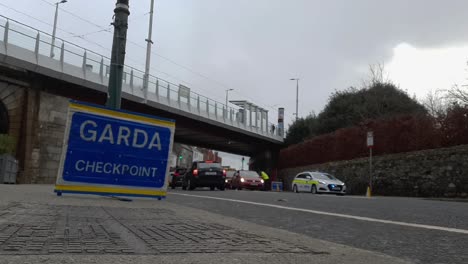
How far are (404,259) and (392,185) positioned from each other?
73.0 ft

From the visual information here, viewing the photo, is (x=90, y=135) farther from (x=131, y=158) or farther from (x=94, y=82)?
(x=94, y=82)

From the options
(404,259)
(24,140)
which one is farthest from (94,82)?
(404,259)

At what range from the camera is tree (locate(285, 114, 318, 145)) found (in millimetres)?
52156

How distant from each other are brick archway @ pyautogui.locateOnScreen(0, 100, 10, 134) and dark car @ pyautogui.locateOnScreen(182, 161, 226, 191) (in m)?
10.8

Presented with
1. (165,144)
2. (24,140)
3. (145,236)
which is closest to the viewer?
(145,236)

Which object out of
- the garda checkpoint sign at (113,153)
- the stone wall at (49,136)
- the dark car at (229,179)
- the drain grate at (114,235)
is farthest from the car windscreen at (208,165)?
the drain grate at (114,235)

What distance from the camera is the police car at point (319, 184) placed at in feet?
82.8

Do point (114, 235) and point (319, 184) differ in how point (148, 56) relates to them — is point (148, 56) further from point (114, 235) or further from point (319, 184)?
point (114, 235)

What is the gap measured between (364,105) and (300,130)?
12.5 m

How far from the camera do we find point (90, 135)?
375 inches

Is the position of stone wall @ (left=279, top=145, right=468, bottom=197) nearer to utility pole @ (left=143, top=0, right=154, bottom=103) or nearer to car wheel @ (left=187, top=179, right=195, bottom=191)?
car wheel @ (left=187, top=179, right=195, bottom=191)

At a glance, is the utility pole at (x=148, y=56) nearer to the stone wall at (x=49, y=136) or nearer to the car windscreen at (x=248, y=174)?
the stone wall at (x=49, y=136)

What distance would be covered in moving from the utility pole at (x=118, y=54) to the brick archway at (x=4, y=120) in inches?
678

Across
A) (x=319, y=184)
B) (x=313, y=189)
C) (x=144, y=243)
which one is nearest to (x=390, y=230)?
(x=144, y=243)
